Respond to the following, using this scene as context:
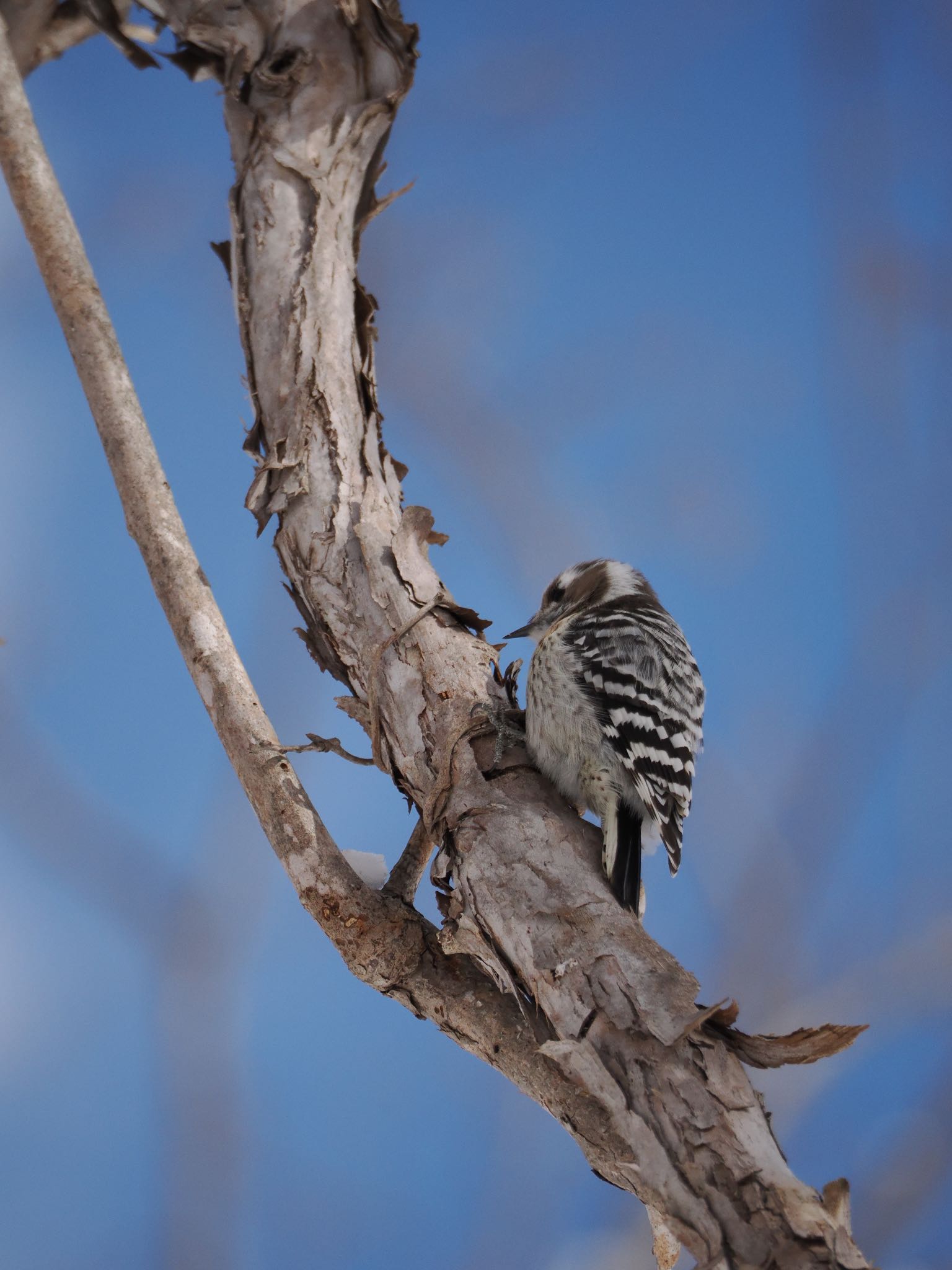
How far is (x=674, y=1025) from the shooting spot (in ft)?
4.16

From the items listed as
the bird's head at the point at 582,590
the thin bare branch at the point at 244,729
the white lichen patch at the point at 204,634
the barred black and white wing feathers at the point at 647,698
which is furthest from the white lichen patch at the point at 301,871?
the bird's head at the point at 582,590

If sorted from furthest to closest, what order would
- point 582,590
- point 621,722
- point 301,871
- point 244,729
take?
point 582,590 → point 621,722 → point 244,729 → point 301,871

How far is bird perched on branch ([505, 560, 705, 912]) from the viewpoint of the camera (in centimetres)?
185

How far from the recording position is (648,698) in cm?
208

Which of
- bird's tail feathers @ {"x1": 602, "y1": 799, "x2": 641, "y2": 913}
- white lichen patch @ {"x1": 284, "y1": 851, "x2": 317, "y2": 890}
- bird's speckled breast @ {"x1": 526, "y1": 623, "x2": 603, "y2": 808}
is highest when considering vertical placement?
bird's speckled breast @ {"x1": 526, "y1": 623, "x2": 603, "y2": 808}

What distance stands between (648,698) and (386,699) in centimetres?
56

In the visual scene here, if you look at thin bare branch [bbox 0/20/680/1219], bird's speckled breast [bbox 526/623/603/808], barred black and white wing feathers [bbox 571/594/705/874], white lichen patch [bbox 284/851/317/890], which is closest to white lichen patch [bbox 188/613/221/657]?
thin bare branch [bbox 0/20/680/1219]

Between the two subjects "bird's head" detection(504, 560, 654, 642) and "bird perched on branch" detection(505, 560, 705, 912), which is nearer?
"bird perched on branch" detection(505, 560, 705, 912)

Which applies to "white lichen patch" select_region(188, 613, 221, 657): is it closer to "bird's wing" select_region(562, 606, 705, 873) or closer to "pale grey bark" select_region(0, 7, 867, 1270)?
"pale grey bark" select_region(0, 7, 867, 1270)

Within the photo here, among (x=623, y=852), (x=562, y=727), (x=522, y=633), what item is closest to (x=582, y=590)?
(x=522, y=633)

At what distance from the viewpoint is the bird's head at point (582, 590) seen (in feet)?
8.33

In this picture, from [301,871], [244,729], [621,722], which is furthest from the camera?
[621,722]

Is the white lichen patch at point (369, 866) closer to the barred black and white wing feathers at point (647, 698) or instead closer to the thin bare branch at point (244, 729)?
the thin bare branch at point (244, 729)

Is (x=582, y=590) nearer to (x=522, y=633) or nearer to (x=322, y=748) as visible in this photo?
(x=522, y=633)
